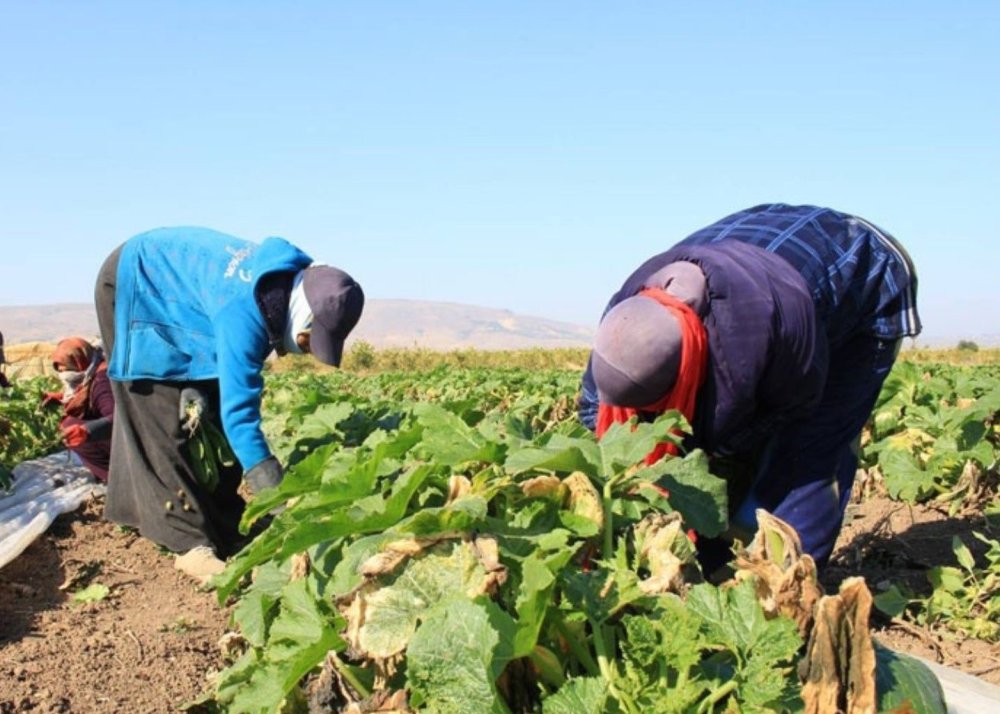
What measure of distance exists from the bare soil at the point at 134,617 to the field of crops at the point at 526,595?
0.87 meters

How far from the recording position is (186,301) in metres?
4.09

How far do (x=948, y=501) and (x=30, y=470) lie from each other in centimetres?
506

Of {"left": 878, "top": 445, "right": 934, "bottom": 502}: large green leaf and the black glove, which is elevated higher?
the black glove

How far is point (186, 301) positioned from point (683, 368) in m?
2.54

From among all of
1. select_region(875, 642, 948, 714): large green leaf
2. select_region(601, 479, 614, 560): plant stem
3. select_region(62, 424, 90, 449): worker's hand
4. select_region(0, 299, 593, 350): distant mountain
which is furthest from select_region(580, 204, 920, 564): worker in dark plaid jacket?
select_region(0, 299, 593, 350): distant mountain

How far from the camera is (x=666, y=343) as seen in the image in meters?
2.16

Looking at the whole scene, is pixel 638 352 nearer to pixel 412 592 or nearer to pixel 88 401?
pixel 412 592

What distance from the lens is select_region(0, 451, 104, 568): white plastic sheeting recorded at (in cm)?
457

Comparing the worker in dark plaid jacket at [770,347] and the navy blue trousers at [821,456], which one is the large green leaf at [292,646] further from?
the navy blue trousers at [821,456]

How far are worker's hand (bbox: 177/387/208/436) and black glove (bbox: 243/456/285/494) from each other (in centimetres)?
73

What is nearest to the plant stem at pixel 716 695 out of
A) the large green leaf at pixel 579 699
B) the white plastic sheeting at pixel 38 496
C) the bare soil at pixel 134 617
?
the large green leaf at pixel 579 699

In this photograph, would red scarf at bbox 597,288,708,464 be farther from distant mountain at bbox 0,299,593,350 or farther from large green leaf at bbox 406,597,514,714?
distant mountain at bbox 0,299,593,350

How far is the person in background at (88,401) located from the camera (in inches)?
223

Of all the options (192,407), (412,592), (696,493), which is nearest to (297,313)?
(192,407)
